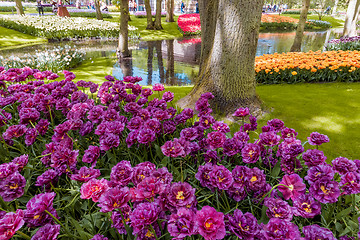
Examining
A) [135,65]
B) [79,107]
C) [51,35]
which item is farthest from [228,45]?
[51,35]

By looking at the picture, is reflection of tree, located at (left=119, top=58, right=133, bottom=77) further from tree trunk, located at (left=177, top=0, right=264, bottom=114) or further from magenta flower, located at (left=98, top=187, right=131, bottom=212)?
magenta flower, located at (left=98, top=187, right=131, bottom=212)

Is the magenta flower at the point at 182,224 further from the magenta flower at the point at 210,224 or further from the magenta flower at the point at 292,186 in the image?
the magenta flower at the point at 292,186

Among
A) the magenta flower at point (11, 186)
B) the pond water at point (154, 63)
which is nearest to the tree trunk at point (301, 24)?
the pond water at point (154, 63)

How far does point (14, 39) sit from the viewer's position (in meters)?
12.5

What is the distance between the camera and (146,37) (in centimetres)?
1648

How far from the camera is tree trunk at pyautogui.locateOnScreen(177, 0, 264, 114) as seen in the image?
3.51m

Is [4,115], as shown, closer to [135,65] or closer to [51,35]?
[135,65]

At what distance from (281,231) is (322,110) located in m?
4.30

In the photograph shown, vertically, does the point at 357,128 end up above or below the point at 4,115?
below

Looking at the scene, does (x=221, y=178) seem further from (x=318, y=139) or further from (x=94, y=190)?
(x=318, y=139)

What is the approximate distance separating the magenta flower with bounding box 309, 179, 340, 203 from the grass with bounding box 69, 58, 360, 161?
2.16 metres

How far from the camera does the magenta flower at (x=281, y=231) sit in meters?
1.00

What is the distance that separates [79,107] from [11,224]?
140 cm

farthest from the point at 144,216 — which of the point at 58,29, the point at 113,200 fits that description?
the point at 58,29
